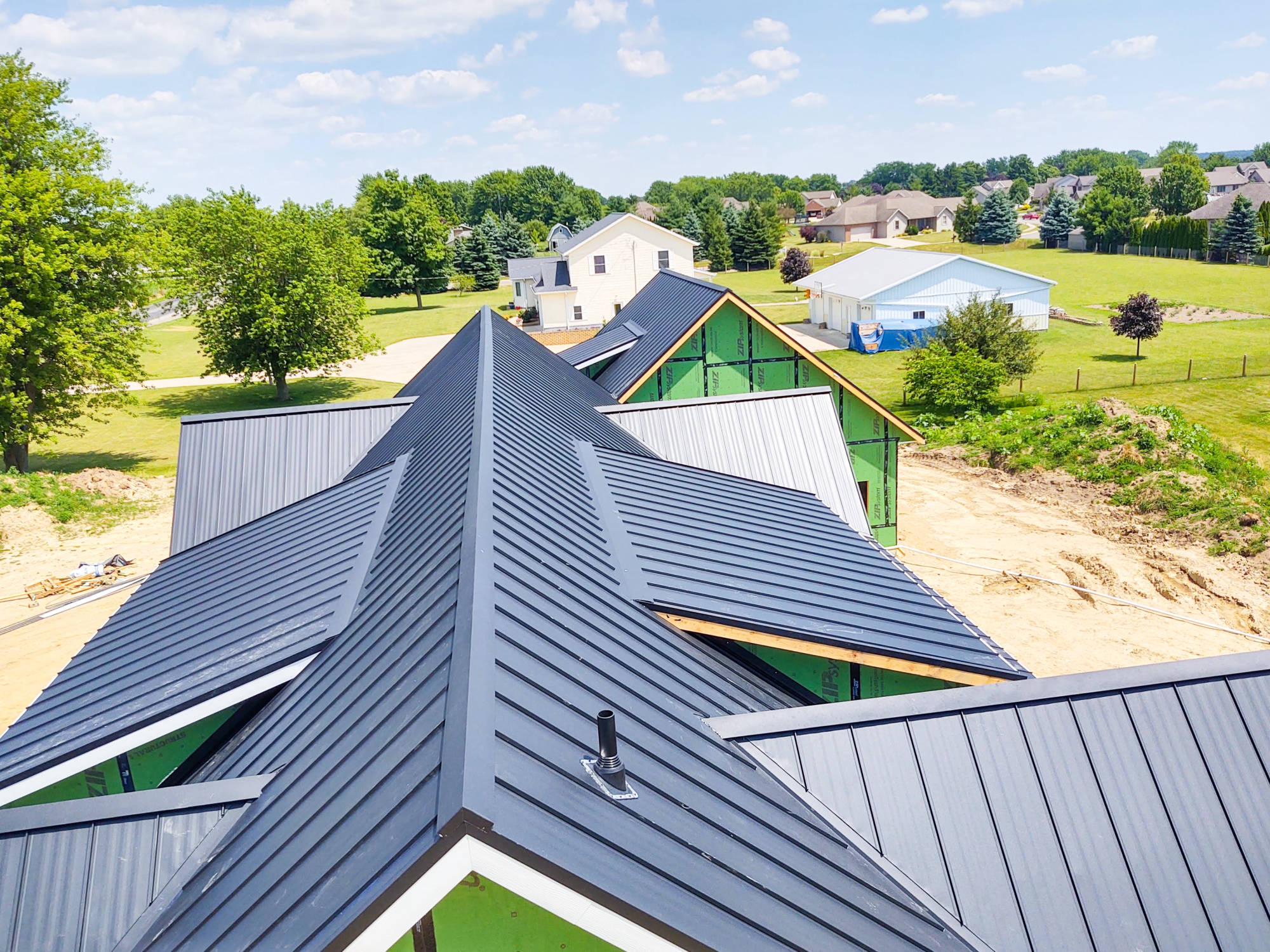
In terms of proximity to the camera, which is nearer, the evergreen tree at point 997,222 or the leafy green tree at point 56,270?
the leafy green tree at point 56,270

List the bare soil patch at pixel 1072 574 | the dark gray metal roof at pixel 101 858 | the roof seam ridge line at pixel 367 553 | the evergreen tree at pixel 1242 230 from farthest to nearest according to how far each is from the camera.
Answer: the evergreen tree at pixel 1242 230
the bare soil patch at pixel 1072 574
the roof seam ridge line at pixel 367 553
the dark gray metal roof at pixel 101 858

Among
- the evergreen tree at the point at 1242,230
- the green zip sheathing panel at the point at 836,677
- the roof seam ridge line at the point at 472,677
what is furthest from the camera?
the evergreen tree at the point at 1242,230

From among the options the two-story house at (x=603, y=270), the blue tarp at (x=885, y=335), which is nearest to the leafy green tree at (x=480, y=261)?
the two-story house at (x=603, y=270)

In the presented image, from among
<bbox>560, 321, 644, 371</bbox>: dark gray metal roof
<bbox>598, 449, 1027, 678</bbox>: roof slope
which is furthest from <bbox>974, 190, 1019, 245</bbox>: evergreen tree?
<bbox>598, 449, 1027, 678</bbox>: roof slope

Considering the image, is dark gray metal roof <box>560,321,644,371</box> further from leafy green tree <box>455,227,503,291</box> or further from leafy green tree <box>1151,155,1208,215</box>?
leafy green tree <box>1151,155,1208,215</box>

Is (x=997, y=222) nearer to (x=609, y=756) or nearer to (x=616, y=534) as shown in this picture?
(x=616, y=534)

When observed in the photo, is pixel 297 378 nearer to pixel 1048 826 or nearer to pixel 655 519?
pixel 655 519

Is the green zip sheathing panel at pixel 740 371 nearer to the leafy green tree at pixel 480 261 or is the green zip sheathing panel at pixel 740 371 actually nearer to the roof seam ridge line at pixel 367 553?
the roof seam ridge line at pixel 367 553
